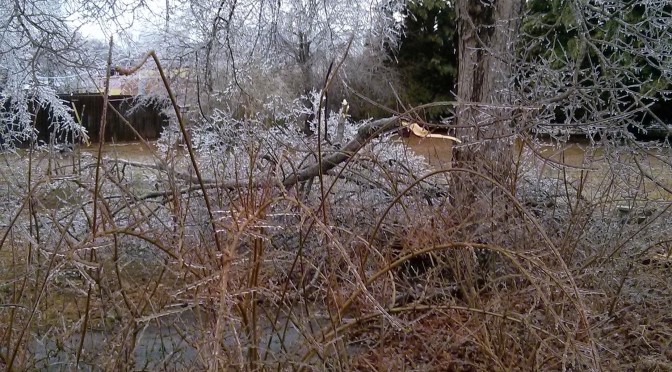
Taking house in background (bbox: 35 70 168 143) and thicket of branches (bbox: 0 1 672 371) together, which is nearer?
thicket of branches (bbox: 0 1 672 371)

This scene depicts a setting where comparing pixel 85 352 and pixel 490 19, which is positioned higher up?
pixel 490 19

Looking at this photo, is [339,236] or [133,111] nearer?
[339,236]

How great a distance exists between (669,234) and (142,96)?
11.0 meters

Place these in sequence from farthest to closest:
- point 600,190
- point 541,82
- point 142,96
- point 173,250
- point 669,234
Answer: point 142,96, point 541,82, point 600,190, point 669,234, point 173,250

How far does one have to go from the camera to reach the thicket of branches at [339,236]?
2740 mm

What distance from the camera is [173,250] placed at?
284 cm

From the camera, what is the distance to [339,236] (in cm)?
365

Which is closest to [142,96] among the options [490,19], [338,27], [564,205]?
[338,27]

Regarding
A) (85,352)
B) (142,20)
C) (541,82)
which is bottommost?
(85,352)

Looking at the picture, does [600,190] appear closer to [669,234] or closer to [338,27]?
[669,234]

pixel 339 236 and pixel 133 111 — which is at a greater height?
pixel 133 111

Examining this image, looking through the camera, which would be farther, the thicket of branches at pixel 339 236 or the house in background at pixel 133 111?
the house in background at pixel 133 111

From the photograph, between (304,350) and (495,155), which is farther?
(495,155)

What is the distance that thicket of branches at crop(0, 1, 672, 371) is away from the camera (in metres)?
2.74
